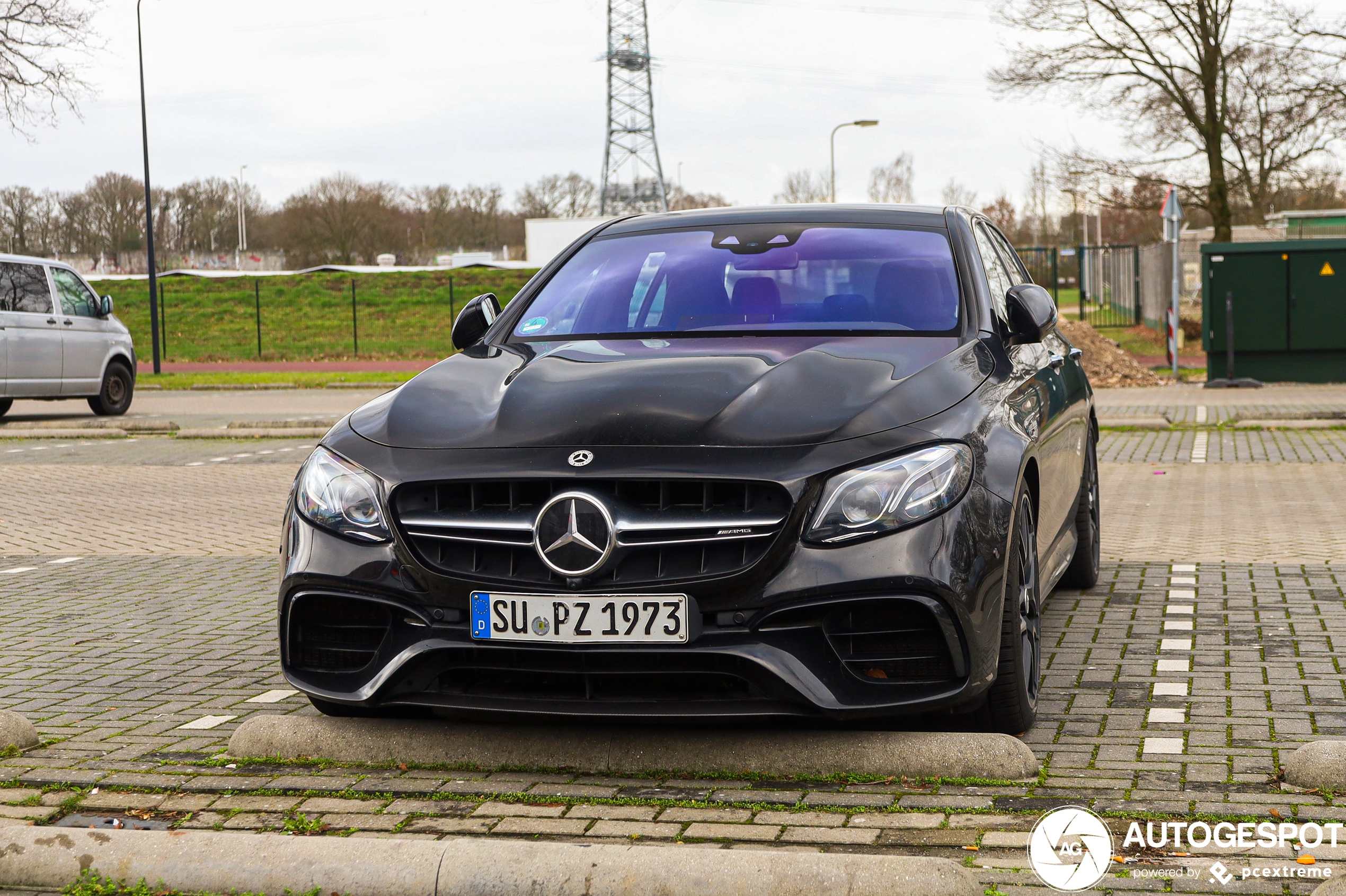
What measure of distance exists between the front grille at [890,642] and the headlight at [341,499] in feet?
3.78

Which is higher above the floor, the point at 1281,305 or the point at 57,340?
the point at 1281,305

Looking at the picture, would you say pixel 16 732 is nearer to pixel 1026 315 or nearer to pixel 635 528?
pixel 635 528

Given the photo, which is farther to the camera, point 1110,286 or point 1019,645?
point 1110,286

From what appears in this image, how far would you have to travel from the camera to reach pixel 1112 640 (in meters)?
5.43

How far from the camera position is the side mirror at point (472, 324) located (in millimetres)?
4863

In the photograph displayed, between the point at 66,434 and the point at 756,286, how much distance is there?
13.4 meters

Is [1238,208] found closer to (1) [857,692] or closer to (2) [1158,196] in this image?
(2) [1158,196]

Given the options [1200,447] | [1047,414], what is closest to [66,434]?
[1200,447]

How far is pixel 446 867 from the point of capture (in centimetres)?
296

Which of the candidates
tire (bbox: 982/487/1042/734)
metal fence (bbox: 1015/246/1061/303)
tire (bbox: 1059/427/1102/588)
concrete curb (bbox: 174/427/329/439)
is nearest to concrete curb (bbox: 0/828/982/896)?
tire (bbox: 982/487/1042/734)

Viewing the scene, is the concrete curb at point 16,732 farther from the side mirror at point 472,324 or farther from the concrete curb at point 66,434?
the concrete curb at point 66,434

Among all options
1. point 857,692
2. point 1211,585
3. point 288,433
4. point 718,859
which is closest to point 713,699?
point 857,692

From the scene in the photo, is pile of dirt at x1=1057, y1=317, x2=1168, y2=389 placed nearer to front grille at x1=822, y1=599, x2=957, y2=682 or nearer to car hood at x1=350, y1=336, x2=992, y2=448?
car hood at x1=350, y1=336, x2=992, y2=448

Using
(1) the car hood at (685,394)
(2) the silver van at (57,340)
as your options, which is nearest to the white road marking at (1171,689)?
(1) the car hood at (685,394)
